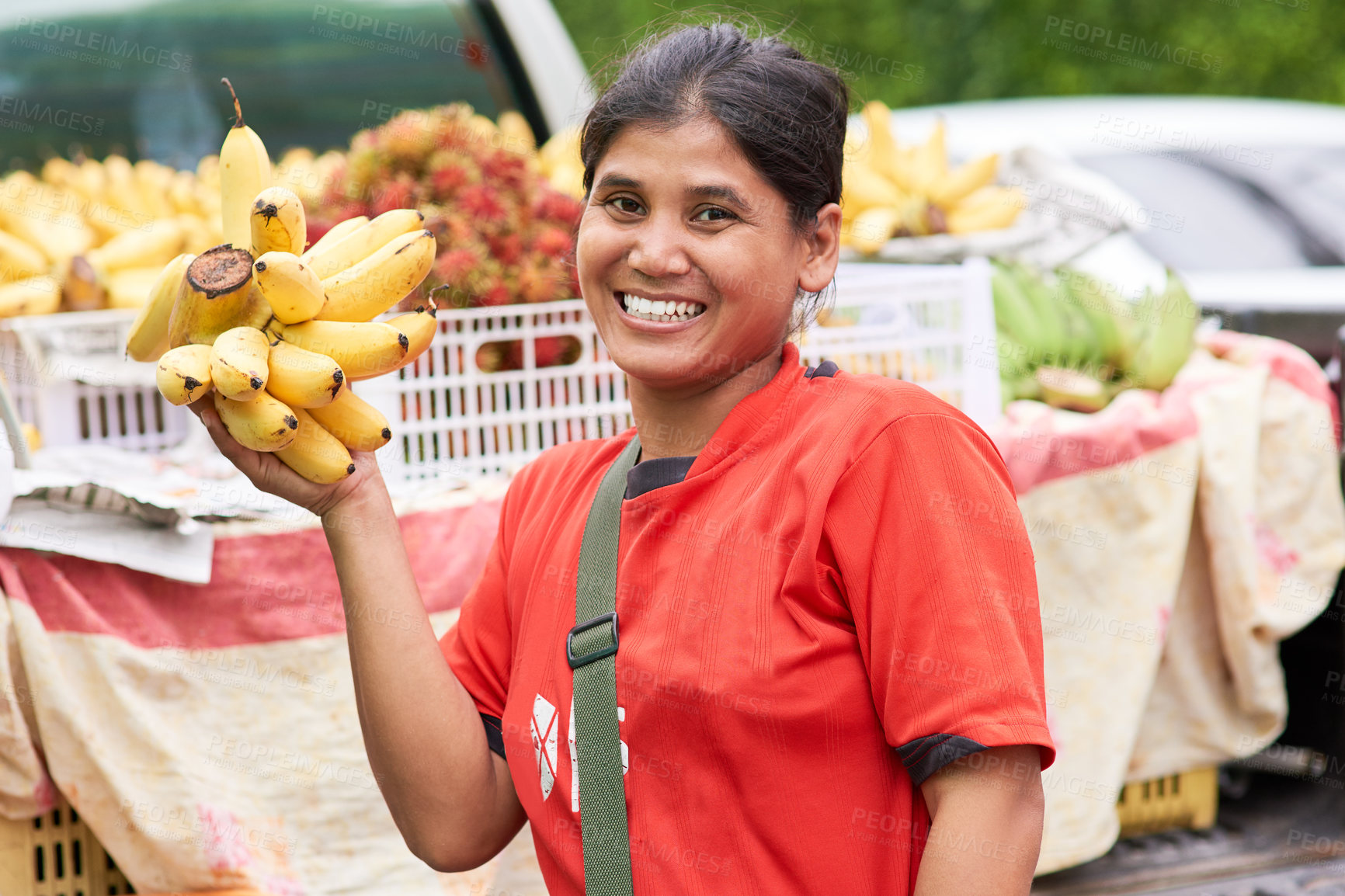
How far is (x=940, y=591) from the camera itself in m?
1.14

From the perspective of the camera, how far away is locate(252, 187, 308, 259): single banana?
4.03ft

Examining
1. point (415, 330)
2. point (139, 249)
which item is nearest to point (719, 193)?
point (415, 330)

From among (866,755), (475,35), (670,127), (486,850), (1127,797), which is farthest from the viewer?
(475,35)

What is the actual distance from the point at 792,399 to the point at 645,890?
1.82ft

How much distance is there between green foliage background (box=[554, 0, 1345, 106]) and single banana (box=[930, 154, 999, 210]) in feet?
10.6

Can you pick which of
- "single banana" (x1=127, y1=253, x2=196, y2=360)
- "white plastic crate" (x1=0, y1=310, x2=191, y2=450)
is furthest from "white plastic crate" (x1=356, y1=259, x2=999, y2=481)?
"single banana" (x1=127, y1=253, x2=196, y2=360)

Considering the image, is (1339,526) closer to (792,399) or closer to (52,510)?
(792,399)

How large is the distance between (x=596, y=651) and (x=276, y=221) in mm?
566

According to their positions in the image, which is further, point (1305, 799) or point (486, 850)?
point (1305, 799)

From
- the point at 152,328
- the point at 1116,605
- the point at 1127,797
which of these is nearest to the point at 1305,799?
the point at 1127,797

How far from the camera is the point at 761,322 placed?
4.39 feet

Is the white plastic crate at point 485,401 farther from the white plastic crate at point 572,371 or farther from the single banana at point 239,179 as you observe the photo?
the single banana at point 239,179

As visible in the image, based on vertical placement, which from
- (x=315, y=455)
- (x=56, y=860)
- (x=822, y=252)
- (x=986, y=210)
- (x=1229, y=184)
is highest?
(x=1229, y=184)

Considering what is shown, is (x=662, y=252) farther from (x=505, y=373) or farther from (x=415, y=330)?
(x=505, y=373)
